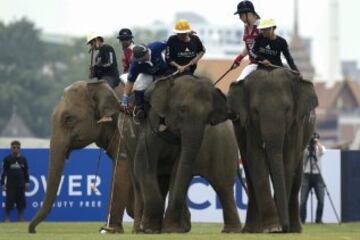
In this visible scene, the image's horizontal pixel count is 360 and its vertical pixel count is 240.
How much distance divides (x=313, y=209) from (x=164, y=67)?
558 inches

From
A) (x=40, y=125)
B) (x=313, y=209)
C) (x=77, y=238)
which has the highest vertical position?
(x=77, y=238)

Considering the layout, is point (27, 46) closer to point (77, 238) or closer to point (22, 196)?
point (22, 196)

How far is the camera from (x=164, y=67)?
26.9 m

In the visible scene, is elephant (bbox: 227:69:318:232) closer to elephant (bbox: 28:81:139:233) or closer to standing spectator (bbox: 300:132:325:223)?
elephant (bbox: 28:81:139:233)

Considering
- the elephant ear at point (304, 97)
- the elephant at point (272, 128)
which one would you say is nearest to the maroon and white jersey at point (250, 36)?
the elephant at point (272, 128)

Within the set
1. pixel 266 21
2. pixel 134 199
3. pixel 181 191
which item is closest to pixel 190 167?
pixel 181 191

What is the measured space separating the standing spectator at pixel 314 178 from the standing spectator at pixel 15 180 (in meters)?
6.04

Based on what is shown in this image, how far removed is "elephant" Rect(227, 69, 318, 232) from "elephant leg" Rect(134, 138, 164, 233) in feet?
4.61

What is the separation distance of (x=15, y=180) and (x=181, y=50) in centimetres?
1363

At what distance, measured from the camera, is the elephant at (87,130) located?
29.8 metres

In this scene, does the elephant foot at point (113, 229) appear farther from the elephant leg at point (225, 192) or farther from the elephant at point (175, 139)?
the elephant leg at point (225, 192)

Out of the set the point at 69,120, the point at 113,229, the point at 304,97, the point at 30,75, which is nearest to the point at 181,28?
the point at 304,97

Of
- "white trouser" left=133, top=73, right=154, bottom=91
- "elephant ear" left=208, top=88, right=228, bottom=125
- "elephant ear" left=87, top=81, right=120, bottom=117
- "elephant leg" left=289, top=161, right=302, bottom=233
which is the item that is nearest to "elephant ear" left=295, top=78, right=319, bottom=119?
"elephant ear" left=208, top=88, right=228, bottom=125

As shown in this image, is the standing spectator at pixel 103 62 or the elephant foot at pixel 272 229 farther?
the standing spectator at pixel 103 62
